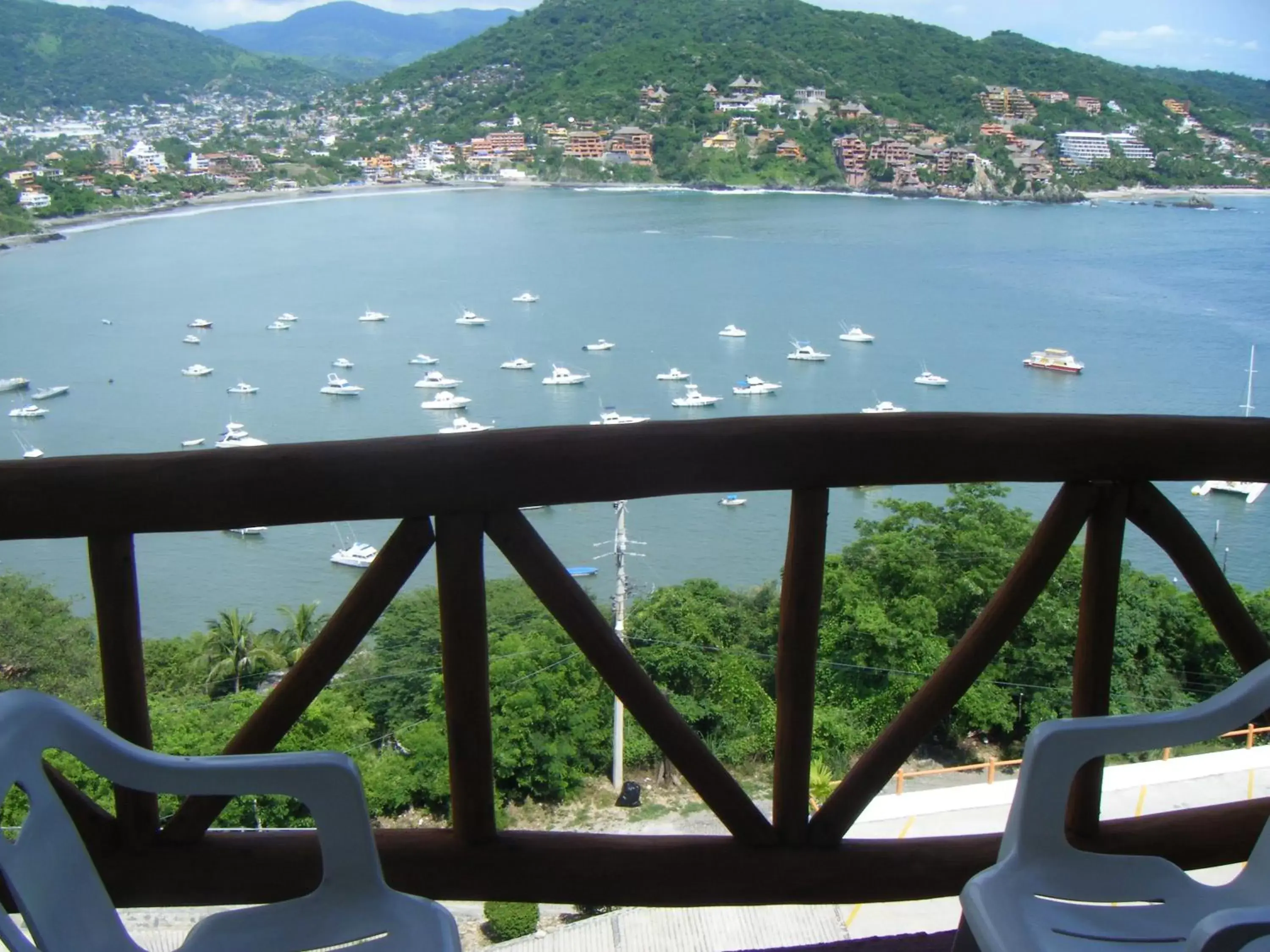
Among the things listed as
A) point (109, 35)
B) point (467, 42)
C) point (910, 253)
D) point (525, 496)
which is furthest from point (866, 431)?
point (467, 42)

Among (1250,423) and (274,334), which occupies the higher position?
(1250,423)

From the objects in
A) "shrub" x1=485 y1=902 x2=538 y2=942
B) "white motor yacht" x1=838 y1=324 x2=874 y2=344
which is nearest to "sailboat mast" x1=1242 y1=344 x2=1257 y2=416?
"white motor yacht" x1=838 y1=324 x2=874 y2=344

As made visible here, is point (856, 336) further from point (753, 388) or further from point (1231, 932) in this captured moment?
point (1231, 932)

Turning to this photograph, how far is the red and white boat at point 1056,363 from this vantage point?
66.9 ft

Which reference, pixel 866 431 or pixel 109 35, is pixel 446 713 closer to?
pixel 866 431

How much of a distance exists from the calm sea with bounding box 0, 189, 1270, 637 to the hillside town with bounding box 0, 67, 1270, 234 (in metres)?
1.12

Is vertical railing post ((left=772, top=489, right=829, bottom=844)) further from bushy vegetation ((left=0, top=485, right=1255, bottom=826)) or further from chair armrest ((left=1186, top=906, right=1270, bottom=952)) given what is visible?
bushy vegetation ((left=0, top=485, right=1255, bottom=826))

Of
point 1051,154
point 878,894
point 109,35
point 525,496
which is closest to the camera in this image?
point 525,496

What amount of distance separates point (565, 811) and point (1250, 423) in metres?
2.95

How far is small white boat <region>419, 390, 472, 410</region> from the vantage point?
19.5 meters

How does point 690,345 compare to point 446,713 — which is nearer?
point 446,713

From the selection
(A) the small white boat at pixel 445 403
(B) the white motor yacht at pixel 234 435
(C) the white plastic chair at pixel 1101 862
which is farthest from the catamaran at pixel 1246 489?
(B) the white motor yacht at pixel 234 435

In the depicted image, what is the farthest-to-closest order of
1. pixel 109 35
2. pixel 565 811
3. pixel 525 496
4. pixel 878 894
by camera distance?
pixel 109 35, pixel 565 811, pixel 878 894, pixel 525 496

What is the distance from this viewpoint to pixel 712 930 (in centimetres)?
154
